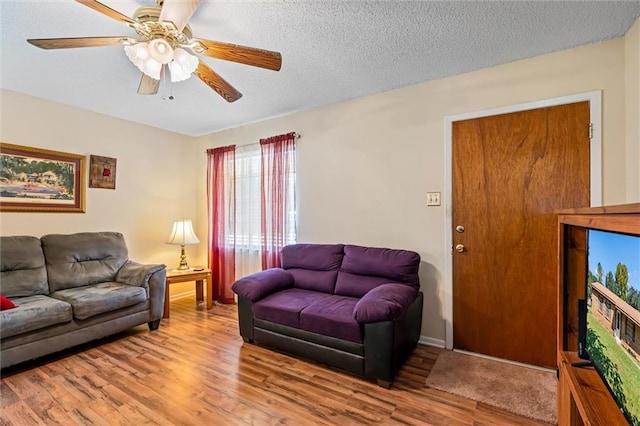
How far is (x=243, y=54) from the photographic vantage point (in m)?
1.67

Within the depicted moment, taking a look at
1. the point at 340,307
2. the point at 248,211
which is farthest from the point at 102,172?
the point at 340,307

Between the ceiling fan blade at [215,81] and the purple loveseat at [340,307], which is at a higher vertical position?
the ceiling fan blade at [215,81]

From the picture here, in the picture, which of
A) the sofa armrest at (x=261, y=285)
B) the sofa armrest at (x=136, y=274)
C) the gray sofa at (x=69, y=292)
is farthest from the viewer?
the sofa armrest at (x=136, y=274)

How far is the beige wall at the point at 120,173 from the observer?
2895 millimetres

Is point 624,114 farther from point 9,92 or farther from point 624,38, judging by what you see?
point 9,92

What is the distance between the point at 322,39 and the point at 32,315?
2.92 m

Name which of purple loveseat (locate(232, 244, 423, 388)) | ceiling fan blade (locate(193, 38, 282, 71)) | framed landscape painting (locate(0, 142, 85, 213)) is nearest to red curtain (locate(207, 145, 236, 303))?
purple loveseat (locate(232, 244, 423, 388))

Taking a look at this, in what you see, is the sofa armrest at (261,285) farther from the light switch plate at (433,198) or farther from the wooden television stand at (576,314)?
the wooden television stand at (576,314)

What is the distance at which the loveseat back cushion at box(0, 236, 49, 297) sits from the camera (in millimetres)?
2527

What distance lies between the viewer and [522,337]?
226 cm

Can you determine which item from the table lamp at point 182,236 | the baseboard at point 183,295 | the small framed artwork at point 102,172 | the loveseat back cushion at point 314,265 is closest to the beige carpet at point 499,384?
the loveseat back cushion at point 314,265

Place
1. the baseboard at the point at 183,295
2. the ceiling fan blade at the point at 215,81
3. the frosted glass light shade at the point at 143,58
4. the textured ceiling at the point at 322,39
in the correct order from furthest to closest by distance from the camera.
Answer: the baseboard at the point at 183,295, the ceiling fan blade at the point at 215,81, the textured ceiling at the point at 322,39, the frosted glass light shade at the point at 143,58

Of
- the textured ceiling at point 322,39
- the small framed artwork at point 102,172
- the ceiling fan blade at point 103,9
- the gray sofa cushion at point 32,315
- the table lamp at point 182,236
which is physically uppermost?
the textured ceiling at point 322,39

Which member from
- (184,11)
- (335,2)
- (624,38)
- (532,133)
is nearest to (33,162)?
(184,11)
